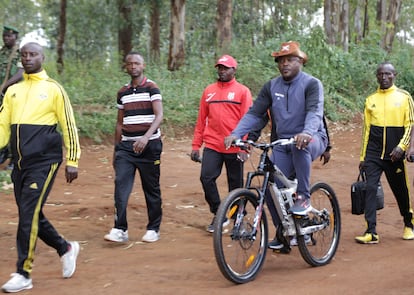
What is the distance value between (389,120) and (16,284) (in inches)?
175

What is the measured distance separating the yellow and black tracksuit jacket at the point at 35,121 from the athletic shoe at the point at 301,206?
200 cm

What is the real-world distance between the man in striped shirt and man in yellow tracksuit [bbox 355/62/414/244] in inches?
95.2

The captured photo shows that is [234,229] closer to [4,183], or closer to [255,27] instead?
[4,183]

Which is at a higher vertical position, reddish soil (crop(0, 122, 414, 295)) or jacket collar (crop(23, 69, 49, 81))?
jacket collar (crop(23, 69, 49, 81))

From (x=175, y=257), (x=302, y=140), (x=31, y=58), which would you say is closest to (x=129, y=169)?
(x=175, y=257)

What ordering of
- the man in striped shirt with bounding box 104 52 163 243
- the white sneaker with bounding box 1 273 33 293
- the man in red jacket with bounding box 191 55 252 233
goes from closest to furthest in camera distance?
the white sneaker with bounding box 1 273 33 293 < the man in striped shirt with bounding box 104 52 163 243 < the man in red jacket with bounding box 191 55 252 233

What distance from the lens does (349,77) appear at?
23547 millimetres

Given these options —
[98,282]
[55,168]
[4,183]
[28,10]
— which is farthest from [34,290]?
[28,10]

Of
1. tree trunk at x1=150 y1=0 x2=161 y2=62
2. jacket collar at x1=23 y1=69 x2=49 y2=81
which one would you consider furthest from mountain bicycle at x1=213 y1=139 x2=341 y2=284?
tree trunk at x1=150 y1=0 x2=161 y2=62

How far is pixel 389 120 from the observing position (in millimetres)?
7637

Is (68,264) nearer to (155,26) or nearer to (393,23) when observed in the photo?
(155,26)

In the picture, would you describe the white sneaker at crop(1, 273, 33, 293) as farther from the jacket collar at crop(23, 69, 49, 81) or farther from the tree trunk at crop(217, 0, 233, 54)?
the tree trunk at crop(217, 0, 233, 54)

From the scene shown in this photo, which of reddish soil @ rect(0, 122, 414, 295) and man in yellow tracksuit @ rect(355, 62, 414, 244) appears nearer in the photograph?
reddish soil @ rect(0, 122, 414, 295)

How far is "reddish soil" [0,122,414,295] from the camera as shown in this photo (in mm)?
5508
